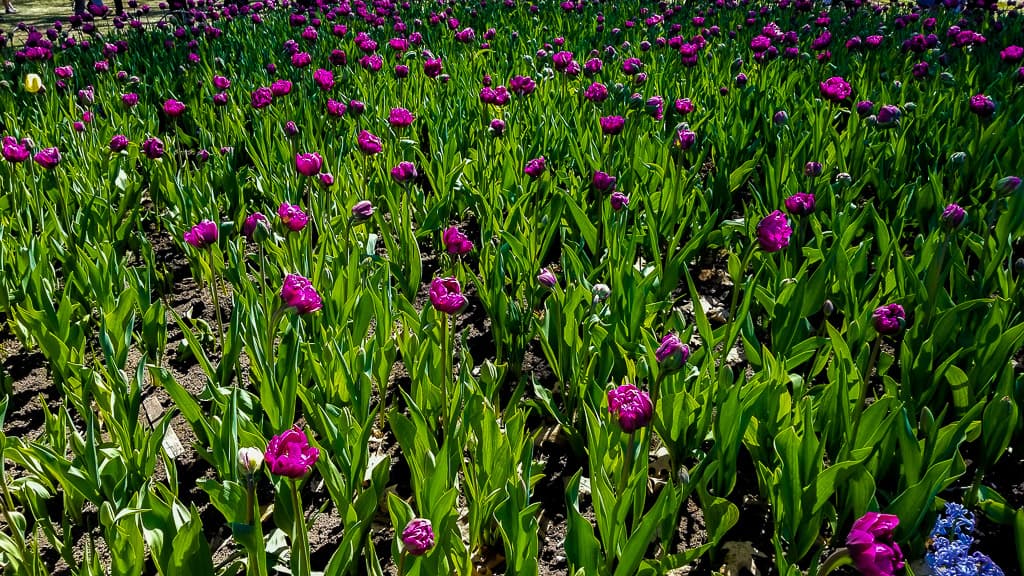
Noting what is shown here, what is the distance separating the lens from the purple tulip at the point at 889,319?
1.65 meters

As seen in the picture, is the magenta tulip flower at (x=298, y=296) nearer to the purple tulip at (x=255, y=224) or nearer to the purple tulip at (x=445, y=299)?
the purple tulip at (x=445, y=299)

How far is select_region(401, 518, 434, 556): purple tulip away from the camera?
3.70 ft

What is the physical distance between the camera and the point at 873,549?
0.99 meters

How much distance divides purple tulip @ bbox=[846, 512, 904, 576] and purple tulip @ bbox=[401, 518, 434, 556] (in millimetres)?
601

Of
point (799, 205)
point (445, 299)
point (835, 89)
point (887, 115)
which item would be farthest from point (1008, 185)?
point (445, 299)

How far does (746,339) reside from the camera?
1.91 m

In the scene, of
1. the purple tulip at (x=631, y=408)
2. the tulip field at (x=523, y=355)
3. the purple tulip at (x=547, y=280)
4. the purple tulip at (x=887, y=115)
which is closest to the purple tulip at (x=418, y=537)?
the tulip field at (x=523, y=355)

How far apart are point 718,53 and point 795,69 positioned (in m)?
0.77

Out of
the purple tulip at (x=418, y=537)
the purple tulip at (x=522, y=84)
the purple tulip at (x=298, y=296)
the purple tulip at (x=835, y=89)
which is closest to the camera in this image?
the purple tulip at (x=418, y=537)

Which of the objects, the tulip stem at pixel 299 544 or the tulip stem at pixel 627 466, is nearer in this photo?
the tulip stem at pixel 299 544

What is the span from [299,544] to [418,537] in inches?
10.6

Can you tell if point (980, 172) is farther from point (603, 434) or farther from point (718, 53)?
point (718, 53)

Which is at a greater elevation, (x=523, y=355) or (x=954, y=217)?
(x=954, y=217)

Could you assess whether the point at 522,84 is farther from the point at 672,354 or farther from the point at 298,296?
the point at 672,354
